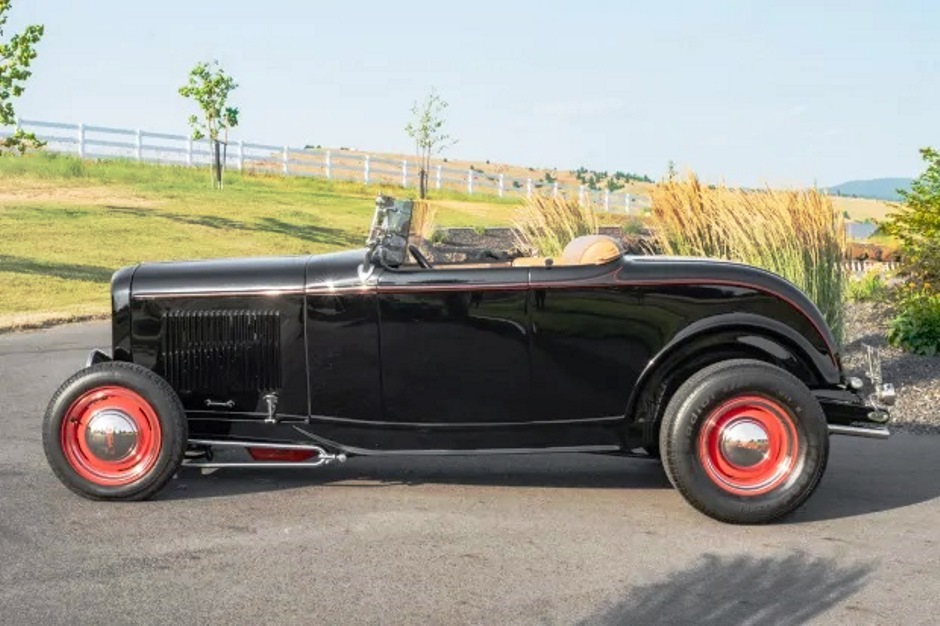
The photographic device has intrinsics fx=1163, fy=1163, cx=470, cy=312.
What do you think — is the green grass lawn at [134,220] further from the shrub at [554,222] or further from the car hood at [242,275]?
the car hood at [242,275]

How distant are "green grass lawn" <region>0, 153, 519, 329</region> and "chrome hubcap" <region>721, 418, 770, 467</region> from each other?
33.1ft

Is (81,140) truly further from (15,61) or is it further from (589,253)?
(589,253)

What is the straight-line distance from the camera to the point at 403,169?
4559 cm

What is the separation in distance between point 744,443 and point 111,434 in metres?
3.10

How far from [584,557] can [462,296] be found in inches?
56.8

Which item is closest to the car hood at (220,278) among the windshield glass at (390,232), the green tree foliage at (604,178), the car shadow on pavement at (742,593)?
the windshield glass at (390,232)

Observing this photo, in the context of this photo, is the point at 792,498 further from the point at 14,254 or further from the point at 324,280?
the point at 14,254

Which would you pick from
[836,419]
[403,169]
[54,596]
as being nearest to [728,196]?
[836,419]

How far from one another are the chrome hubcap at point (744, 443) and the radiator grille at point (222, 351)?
223 cm

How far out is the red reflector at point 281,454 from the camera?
5930 millimetres

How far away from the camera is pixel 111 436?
5.76m

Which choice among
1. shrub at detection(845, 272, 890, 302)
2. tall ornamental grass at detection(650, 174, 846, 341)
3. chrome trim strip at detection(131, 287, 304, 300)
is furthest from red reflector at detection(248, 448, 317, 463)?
shrub at detection(845, 272, 890, 302)

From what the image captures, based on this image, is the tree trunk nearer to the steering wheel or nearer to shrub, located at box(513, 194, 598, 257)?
shrub, located at box(513, 194, 598, 257)

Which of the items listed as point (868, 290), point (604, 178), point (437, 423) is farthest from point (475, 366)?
point (604, 178)
